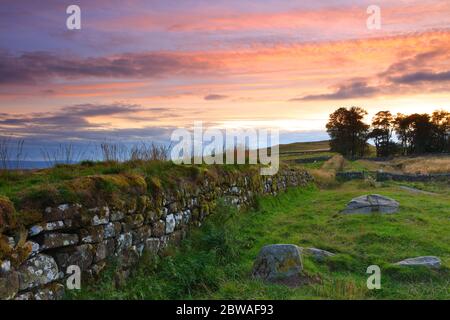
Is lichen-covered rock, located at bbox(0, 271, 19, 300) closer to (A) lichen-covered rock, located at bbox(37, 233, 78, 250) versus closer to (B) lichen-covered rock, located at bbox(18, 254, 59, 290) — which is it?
(B) lichen-covered rock, located at bbox(18, 254, 59, 290)

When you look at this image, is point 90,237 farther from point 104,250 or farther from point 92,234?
point 104,250

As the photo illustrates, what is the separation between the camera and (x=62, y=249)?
20.1 ft

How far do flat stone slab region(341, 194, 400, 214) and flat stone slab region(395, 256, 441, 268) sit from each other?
20.1 ft

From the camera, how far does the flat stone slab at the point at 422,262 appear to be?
→ 8742mm

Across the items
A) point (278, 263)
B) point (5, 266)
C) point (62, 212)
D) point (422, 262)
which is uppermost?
point (62, 212)

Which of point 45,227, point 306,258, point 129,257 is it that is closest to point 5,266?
point 45,227

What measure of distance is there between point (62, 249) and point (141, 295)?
1.40 meters

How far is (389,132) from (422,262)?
71.7 m

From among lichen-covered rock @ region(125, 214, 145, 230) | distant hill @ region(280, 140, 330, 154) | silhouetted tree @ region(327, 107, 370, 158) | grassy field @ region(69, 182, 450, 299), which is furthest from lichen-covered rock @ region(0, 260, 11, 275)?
distant hill @ region(280, 140, 330, 154)

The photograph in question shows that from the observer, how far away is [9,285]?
508 centimetres

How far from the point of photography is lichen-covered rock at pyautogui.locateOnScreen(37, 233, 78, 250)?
18.9 ft

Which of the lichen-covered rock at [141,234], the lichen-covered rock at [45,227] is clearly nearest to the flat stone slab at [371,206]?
the lichen-covered rock at [141,234]
